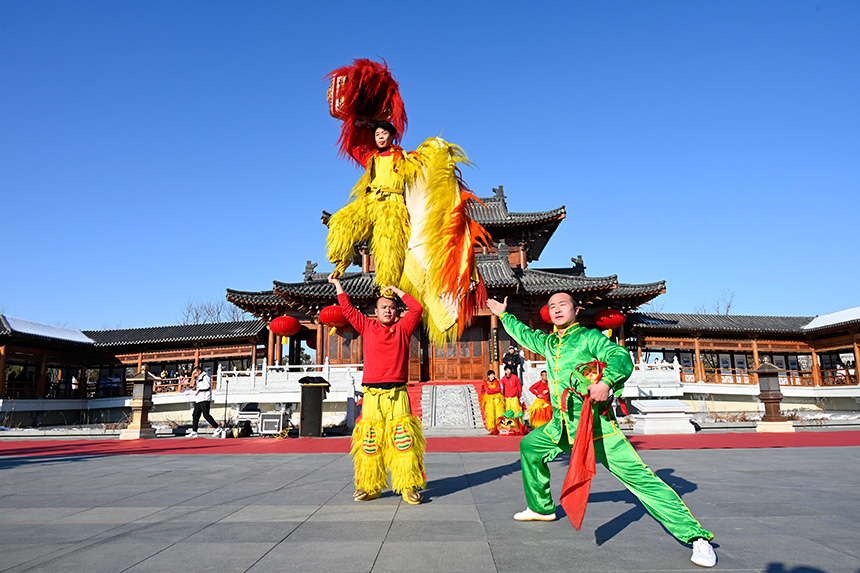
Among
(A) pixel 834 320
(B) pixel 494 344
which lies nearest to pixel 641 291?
(B) pixel 494 344

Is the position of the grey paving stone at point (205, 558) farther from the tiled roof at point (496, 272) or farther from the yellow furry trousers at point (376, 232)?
the tiled roof at point (496, 272)

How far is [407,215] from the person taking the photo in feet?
13.3

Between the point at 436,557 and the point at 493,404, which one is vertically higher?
the point at 493,404

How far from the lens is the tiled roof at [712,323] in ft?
67.5

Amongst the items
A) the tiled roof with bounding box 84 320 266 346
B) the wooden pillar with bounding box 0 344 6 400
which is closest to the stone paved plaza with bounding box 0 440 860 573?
the tiled roof with bounding box 84 320 266 346

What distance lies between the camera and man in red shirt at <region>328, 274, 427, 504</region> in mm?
3615

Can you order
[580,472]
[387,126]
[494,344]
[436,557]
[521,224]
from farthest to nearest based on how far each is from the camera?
1. [521,224]
2. [494,344]
3. [387,126]
4. [580,472]
5. [436,557]

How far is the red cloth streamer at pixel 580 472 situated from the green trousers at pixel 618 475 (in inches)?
5.4

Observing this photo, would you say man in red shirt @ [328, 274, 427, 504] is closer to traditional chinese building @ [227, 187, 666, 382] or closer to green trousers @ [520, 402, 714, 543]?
green trousers @ [520, 402, 714, 543]

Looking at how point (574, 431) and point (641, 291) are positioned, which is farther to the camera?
point (641, 291)

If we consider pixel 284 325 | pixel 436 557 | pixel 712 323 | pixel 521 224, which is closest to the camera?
pixel 436 557

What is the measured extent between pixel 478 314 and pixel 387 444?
13.6 m

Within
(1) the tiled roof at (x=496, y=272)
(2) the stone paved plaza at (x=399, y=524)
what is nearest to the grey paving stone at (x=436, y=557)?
(2) the stone paved plaza at (x=399, y=524)

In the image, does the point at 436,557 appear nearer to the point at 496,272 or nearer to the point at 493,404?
the point at 493,404
